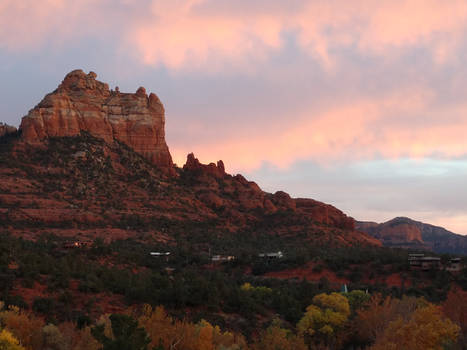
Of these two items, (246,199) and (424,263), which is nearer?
(424,263)

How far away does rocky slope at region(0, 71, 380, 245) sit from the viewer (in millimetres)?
76750

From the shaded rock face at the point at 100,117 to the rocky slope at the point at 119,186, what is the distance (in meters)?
0.21

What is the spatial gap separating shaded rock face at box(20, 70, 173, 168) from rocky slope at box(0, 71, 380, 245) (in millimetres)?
207

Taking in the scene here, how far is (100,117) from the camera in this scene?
108062 mm

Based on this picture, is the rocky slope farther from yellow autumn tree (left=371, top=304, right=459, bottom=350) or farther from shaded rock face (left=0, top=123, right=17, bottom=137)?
yellow autumn tree (left=371, top=304, right=459, bottom=350)

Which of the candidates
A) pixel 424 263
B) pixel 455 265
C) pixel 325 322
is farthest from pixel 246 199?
pixel 325 322

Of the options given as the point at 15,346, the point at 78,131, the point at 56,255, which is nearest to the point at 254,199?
the point at 78,131

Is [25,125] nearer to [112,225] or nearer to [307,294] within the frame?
[112,225]

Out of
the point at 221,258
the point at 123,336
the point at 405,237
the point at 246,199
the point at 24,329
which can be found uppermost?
the point at 246,199

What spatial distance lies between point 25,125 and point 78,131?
972 centimetres

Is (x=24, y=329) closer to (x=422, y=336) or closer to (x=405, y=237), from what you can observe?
(x=422, y=336)

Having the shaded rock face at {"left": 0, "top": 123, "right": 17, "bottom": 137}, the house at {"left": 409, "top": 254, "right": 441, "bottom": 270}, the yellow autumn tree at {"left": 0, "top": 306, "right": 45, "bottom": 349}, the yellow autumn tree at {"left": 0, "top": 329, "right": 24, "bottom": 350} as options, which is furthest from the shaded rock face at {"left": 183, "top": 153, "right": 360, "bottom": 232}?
the yellow autumn tree at {"left": 0, "top": 329, "right": 24, "bottom": 350}

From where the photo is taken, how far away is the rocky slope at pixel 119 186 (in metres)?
76.8

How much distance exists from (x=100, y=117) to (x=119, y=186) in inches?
887
